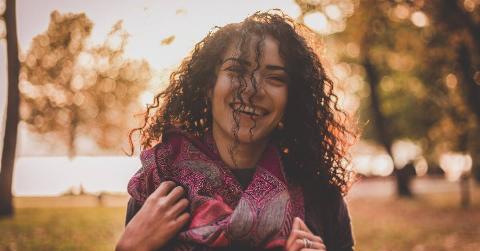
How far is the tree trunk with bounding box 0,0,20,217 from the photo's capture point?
5969mm

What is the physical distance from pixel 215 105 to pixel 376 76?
58.3ft

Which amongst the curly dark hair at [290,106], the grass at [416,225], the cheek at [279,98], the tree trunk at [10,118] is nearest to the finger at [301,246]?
the curly dark hair at [290,106]

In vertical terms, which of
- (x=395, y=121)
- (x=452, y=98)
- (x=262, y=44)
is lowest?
(x=395, y=121)

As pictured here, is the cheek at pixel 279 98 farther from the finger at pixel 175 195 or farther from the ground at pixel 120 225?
the ground at pixel 120 225

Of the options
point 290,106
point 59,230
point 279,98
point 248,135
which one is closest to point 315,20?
point 290,106

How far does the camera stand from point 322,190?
219cm

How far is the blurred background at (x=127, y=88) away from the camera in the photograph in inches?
123

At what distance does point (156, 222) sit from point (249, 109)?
0.55 meters

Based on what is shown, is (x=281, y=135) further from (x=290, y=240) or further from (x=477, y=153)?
(x=477, y=153)

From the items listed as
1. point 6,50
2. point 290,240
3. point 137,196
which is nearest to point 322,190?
point 290,240

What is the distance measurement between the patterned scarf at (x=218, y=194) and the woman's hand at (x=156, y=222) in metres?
0.04

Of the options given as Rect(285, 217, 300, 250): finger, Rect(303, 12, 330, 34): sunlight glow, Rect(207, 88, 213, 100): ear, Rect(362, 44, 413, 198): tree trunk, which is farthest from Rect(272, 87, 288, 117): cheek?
Rect(362, 44, 413, 198): tree trunk

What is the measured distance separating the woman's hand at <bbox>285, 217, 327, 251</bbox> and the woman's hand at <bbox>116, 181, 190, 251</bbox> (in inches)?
16.0

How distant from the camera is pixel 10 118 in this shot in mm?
7531
